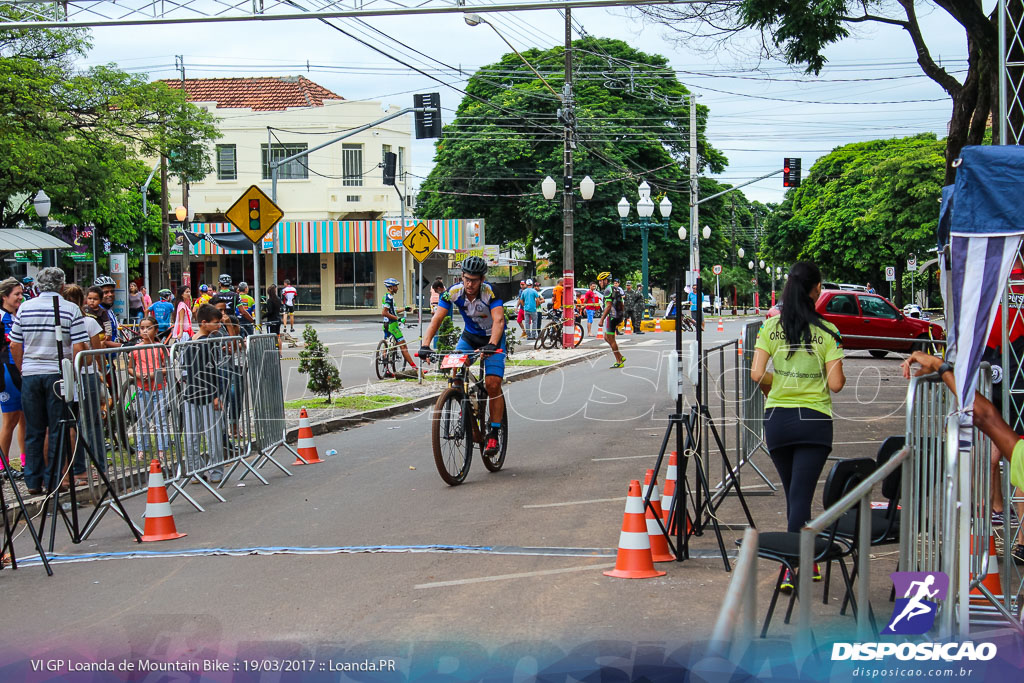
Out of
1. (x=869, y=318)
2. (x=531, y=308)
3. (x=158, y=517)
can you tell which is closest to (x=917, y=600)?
(x=158, y=517)

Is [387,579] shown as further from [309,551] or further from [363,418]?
[363,418]

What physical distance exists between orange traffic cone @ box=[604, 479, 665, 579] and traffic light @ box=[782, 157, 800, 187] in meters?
30.9

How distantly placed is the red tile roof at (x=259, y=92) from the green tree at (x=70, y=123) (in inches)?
968

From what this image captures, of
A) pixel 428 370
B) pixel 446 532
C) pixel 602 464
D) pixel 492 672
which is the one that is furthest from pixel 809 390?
pixel 428 370

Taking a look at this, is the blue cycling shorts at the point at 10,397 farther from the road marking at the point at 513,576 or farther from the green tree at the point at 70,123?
the green tree at the point at 70,123

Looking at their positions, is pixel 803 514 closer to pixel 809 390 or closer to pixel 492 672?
pixel 809 390

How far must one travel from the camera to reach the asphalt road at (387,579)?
523cm

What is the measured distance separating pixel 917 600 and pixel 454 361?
5.23 metres

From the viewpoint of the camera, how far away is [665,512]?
24.5ft

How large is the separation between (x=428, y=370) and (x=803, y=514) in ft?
53.6

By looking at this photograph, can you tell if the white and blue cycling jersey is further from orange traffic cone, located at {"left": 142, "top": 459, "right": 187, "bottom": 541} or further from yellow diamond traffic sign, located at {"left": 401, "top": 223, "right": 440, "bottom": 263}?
yellow diamond traffic sign, located at {"left": 401, "top": 223, "right": 440, "bottom": 263}

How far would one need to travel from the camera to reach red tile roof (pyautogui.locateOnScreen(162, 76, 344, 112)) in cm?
5625

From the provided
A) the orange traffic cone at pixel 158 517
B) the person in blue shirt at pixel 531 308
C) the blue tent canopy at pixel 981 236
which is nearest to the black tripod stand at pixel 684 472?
the blue tent canopy at pixel 981 236

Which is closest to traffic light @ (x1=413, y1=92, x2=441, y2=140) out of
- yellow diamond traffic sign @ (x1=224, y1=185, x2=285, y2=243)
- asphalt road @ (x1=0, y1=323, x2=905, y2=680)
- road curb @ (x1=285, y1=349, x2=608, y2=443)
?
road curb @ (x1=285, y1=349, x2=608, y2=443)
